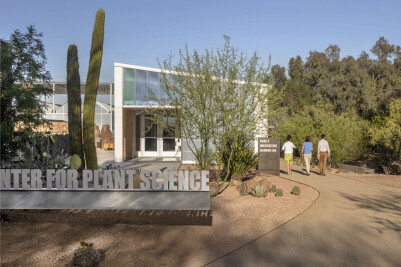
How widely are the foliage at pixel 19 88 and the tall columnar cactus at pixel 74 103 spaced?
1.12 m

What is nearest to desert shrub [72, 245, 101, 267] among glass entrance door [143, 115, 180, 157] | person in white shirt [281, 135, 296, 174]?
person in white shirt [281, 135, 296, 174]

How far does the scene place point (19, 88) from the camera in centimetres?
714

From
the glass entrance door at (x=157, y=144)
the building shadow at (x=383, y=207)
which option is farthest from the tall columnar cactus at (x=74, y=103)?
the glass entrance door at (x=157, y=144)

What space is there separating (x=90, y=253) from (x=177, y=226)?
1813mm

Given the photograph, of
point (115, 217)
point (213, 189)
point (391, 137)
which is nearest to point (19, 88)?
point (115, 217)

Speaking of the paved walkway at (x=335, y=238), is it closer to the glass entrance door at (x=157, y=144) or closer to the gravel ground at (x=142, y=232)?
the gravel ground at (x=142, y=232)

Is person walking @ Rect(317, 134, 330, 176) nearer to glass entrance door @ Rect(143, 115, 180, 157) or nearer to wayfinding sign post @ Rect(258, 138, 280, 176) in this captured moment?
wayfinding sign post @ Rect(258, 138, 280, 176)

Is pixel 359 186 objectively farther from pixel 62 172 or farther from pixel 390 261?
pixel 62 172

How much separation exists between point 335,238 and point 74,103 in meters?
7.52

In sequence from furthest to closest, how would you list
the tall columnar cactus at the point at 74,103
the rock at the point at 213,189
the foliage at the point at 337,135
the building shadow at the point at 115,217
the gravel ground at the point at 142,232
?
the foliage at the point at 337,135, the tall columnar cactus at the point at 74,103, the rock at the point at 213,189, the building shadow at the point at 115,217, the gravel ground at the point at 142,232

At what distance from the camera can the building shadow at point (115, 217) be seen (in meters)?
5.75

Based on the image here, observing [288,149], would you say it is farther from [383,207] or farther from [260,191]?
[383,207]

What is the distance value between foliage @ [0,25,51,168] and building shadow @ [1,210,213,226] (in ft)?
6.49

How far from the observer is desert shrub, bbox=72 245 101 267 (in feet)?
12.9
